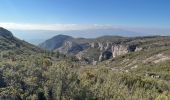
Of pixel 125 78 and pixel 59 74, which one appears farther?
pixel 125 78

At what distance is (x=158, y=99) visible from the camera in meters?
91.1

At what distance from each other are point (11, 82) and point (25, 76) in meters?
8.58

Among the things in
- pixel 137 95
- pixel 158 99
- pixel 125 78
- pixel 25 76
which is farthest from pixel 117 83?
pixel 25 76

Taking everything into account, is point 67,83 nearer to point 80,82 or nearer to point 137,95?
point 80,82

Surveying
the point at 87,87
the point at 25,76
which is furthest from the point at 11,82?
the point at 87,87

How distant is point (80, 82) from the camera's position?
108 m

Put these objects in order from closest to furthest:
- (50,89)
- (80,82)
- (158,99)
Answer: (158,99)
(50,89)
(80,82)

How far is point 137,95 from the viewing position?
9662 cm

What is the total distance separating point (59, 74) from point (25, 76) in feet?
41.4

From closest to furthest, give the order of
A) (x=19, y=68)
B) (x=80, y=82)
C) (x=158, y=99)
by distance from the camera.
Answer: (x=158, y=99), (x=80, y=82), (x=19, y=68)

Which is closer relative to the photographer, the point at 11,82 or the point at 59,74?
the point at 11,82

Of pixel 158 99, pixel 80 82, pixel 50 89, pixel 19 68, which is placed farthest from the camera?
pixel 19 68

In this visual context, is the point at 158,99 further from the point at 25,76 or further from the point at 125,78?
the point at 25,76

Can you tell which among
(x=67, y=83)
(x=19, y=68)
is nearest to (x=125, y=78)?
(x=67, y=83)
